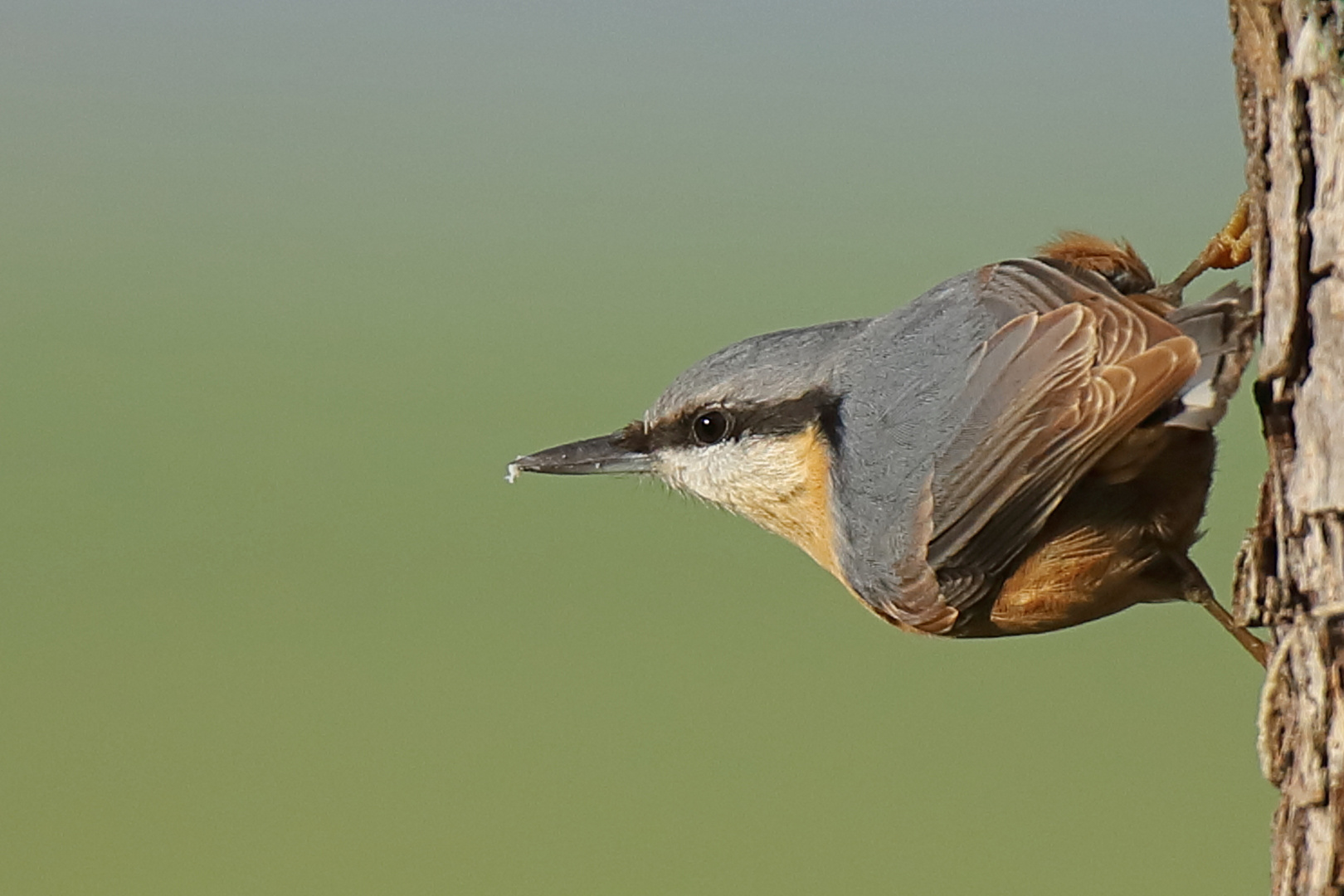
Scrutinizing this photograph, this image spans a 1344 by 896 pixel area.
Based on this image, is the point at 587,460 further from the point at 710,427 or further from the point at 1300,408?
the point at 1300,408

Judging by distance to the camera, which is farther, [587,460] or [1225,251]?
[587,460]

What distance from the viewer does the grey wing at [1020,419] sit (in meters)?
2.10

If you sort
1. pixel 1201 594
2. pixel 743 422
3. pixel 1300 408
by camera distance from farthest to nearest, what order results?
pixel 743 422 < pixel 1201 594 < pixel 1300 408

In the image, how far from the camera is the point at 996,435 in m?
2.27

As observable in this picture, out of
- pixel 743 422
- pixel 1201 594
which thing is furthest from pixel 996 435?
pixel 743 422

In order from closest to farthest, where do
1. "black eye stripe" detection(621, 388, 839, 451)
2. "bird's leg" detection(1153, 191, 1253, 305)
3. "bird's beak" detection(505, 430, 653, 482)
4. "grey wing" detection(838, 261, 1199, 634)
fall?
"grey wing" detection(838, 261, 1199, 634), "bird's leg" detection(1153, 191, 1253, 305), "black eye stripe" detection(621, 388, 839, 451), "bird's beak" detection(505, 430, 653, 482)

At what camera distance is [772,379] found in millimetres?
2707

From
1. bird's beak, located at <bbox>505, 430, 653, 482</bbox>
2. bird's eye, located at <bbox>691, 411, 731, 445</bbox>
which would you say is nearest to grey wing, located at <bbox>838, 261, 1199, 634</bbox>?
bird's eye, located at <bbox>691, 411, 731, 445</bbox>

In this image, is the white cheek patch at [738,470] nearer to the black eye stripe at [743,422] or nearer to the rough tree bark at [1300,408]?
the black eye stripe at [743,422]

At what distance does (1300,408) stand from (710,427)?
125cm

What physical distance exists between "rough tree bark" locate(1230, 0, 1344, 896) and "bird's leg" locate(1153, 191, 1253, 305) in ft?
1.74

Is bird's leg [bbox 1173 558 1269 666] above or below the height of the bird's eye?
below

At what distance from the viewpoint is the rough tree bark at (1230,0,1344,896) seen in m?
1.69

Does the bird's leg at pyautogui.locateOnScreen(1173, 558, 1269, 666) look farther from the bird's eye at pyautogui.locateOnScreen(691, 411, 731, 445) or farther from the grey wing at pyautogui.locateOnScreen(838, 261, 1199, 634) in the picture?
the bird's eye at pyautogui.locateOnScreen(691, 411, 731, 445)
